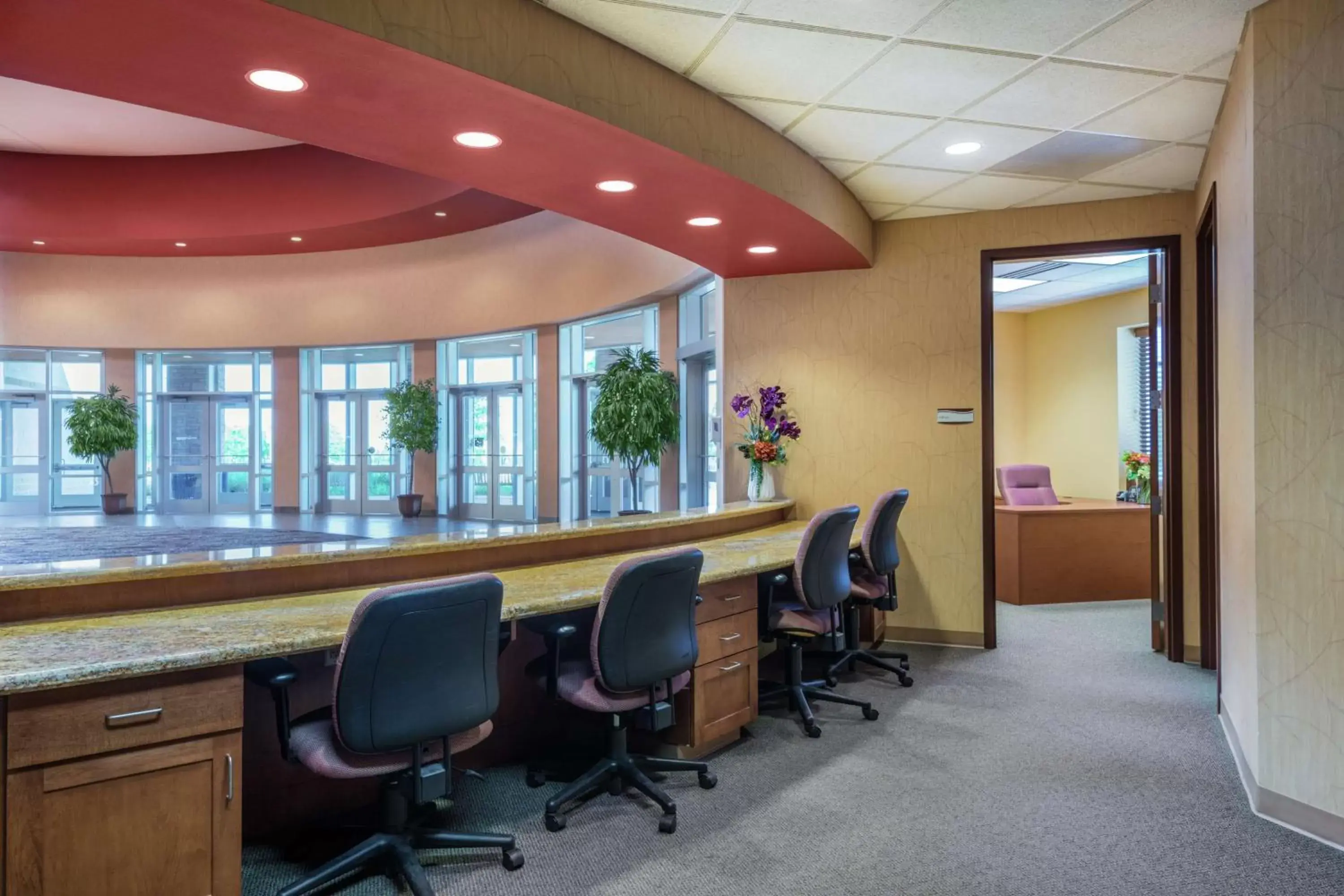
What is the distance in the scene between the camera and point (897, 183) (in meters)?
4.72

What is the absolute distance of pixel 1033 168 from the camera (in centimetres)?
444

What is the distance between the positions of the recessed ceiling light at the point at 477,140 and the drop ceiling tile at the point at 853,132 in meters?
1.49

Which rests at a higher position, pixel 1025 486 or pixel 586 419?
pixel 586 419

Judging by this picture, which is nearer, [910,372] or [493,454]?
[910,372]

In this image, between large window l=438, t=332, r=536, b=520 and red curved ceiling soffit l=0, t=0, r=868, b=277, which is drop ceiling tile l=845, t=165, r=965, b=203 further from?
large window l=438, t=332, r=536, b=520

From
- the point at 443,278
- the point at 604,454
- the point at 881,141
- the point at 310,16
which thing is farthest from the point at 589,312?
the point at 310,16

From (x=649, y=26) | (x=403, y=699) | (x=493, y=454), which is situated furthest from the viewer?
(x=493, y=454)

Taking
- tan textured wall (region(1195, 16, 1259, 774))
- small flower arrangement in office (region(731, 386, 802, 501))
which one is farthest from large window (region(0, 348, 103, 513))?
tan textured wall (region(1195, 16, 1259, 774))

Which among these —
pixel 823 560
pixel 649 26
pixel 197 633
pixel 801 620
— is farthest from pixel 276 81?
pixel 801 620

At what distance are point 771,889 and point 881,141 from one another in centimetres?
337

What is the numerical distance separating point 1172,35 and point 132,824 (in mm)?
4008

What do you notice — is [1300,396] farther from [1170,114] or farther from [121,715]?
[121,715]

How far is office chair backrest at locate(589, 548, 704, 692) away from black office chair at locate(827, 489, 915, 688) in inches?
65.2

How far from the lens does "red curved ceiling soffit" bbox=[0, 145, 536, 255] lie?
9727 mm
